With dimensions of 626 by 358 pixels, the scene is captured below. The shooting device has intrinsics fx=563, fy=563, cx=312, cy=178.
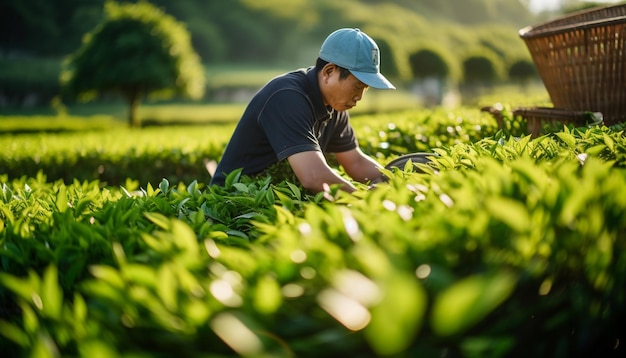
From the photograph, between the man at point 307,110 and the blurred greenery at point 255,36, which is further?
the blurred greenery at point 255,36

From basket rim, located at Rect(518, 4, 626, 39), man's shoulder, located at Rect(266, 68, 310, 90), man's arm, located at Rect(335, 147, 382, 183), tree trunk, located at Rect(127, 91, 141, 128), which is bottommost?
tree trunk, located at Rect(127, 91, 141, 128)

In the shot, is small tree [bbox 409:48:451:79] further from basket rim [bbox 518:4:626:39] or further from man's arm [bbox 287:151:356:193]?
man's arm [bbox 287:151:356:193]

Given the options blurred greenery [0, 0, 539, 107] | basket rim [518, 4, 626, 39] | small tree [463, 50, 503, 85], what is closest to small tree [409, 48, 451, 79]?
blurred greenery [0, 0, 539, 107]

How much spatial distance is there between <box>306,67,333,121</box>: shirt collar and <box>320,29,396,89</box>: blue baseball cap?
0.19 metres

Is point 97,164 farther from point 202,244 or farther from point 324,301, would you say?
point 324,301

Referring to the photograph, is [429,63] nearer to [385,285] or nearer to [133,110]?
[133,110]

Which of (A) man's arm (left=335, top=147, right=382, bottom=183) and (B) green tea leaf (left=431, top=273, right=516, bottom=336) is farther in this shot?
(A) man's arm (left=335, top=147, right=382, bottom=183)

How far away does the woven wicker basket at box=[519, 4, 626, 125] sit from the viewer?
15.2ft

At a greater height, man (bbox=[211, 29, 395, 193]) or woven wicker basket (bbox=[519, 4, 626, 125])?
woven wicker basket (bbox=[519, 4, 626, 125])

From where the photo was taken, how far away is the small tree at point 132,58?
28.0 metres

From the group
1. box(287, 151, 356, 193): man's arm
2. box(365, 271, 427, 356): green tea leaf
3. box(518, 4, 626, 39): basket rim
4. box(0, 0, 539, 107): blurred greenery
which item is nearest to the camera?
box(365, 271, 427, 356): green tea leaf

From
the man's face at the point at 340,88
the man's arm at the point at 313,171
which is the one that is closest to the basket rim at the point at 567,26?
the man's face at the point at 340,88

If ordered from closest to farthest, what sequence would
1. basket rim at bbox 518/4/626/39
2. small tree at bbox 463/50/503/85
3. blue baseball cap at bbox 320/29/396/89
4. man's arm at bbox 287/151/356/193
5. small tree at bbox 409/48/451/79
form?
man's arm at bbox 287/151/356/193 → blue baseball cap at bbox 320/29/396/89 → basket rim at bbox 518/4/626/39 → small tree at bbox 409/48/451/79 → small tree at bbox 463/50/503/85

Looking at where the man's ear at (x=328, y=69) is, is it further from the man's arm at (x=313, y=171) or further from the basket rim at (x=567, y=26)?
the basket rim at (x=567, y=26)
